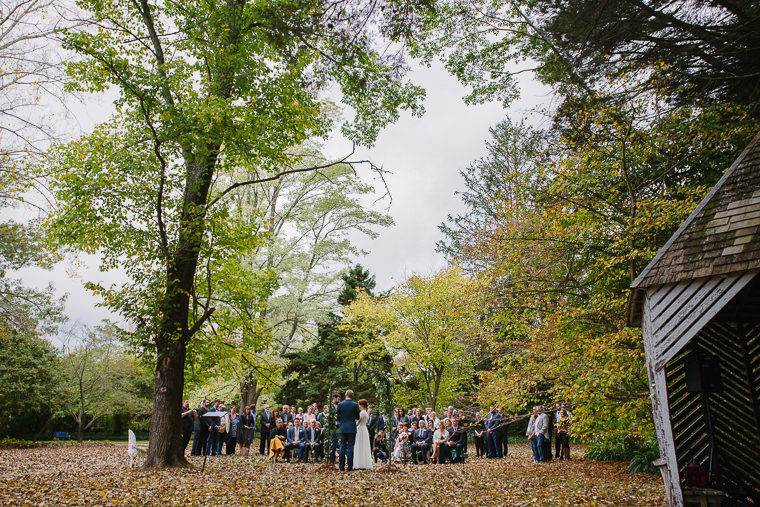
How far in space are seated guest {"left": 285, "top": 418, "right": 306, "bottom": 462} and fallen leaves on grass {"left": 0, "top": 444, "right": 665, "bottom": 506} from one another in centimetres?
216

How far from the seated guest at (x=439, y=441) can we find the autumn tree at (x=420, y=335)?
856 cm

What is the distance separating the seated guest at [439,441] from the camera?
13930 mm

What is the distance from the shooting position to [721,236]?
6.07 m

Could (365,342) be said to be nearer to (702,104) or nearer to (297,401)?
(297,401)

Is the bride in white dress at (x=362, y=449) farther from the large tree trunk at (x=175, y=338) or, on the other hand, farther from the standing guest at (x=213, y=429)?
the standing guest at (x=213, y=429)

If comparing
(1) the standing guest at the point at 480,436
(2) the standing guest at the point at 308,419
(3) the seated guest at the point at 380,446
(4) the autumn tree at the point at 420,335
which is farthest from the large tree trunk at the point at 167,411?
(4) the autumn tree at the point at 420,335

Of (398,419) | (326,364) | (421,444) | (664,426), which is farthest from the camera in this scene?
(326,364)

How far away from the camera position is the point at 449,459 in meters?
15.0

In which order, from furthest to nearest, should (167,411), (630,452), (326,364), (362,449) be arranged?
1. (326,364)
2. (630,452)
3. (362,449)
4. (167,411)

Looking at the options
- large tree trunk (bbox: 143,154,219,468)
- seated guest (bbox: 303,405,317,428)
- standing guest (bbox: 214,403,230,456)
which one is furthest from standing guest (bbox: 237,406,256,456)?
large tree trunk (bbox: 143,154,219,468)

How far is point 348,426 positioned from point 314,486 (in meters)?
2.29

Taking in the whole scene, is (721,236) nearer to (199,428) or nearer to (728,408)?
(728,408)

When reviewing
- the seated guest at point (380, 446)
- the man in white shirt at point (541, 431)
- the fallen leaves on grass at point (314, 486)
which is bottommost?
the fallen leaves on grass at point (314, 486)

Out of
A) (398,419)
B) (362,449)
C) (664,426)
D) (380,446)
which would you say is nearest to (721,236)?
(664,426)
